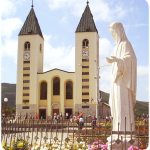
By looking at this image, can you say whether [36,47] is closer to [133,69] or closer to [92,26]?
[92,26]

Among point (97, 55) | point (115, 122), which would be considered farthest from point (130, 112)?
point (97, 55)

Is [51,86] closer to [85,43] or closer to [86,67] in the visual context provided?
[86,67]

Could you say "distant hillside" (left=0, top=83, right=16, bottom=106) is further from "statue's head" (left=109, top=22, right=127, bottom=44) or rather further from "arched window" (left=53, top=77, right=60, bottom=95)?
"statue's head" (left=109, top=22, right=127, bottom=44)

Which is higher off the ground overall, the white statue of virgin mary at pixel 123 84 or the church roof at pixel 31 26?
the church roof at pixel 31 26

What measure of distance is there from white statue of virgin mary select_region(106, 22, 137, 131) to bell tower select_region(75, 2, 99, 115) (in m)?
42.6

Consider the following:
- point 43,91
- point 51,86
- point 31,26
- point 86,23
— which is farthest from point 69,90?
point 31,26

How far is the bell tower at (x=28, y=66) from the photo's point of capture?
2111 inches

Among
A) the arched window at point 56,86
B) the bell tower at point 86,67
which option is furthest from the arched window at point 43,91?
the bell tower at point 86,67

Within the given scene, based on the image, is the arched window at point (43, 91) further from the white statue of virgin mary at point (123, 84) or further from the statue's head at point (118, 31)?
the white statue of virgin mary at point (123, 84)

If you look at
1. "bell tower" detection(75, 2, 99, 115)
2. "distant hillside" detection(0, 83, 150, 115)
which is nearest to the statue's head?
"bell tower" detection(75, 2, 99, 115)

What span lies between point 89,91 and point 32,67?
12.0 meters

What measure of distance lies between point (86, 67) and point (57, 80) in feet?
21.5

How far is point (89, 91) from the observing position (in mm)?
52062

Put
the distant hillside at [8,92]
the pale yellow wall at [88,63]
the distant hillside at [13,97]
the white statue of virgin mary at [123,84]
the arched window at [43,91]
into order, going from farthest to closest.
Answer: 1. the distant hillside at [8,92]
2. the distant hillside at [13,97]
3. the arched window at [43,91]
4. the pale yellow wall at [88,63]
5. the white statue of virgin mary at [123,84]
